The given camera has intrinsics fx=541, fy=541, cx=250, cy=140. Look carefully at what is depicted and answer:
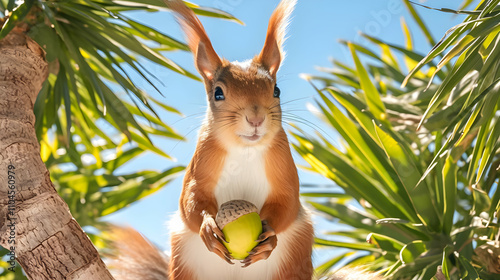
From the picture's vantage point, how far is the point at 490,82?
1348mm

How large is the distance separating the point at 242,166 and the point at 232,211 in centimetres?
16

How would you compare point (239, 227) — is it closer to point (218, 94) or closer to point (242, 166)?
point (242, 166)

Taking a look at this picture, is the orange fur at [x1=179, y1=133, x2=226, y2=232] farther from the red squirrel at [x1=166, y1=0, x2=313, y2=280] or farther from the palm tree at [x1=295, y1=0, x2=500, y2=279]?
the palm tree at [x1=295, y1=0, x2=500, y2=279]

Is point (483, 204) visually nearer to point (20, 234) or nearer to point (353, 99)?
point (353, 99)

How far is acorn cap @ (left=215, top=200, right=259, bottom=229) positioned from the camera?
1.03 m

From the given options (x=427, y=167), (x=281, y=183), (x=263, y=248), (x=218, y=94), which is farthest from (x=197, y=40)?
(x=427, y=167)

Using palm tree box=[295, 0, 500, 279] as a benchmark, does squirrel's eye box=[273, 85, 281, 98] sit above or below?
above

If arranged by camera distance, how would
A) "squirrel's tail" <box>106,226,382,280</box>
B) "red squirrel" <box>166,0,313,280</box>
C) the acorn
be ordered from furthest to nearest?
1. "squirrel's tail" <box>106,226,382,280</box>
2. "red squirrel" <box>166,0,313,280</box>
3. the acorn

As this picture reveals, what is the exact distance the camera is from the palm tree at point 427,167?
135cm

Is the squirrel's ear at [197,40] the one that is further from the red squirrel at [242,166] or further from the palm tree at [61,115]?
the palm tree at [61,115]

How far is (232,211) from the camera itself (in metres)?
1.03

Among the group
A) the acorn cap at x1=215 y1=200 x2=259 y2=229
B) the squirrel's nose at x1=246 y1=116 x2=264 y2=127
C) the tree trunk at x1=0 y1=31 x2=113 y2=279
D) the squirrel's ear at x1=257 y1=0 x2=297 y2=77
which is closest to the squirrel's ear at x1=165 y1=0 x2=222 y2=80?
the squirrel's ear at x1=257 y1=0 x2=297 y2=77

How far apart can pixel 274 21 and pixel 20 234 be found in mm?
731

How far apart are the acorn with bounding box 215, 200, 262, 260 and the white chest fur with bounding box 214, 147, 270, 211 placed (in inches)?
4.6
